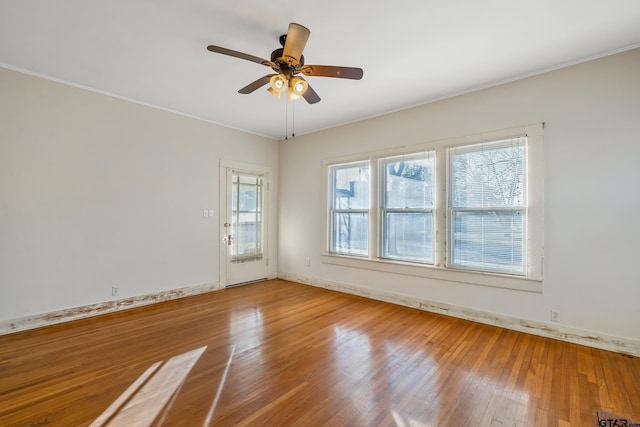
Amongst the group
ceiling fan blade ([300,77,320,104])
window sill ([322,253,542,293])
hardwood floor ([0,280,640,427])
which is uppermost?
ceiling fan blade ([300,77,320,104])

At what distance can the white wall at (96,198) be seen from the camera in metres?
3.19

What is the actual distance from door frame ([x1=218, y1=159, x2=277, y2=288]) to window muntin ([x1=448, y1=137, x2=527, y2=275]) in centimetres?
344

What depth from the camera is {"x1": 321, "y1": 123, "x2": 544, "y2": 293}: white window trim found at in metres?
3.16

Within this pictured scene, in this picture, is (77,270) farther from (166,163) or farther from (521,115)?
(521,115)

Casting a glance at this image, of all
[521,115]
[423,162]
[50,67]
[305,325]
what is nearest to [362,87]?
[423,162]

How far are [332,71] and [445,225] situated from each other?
2.54m

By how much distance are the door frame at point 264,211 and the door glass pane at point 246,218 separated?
0.46ft

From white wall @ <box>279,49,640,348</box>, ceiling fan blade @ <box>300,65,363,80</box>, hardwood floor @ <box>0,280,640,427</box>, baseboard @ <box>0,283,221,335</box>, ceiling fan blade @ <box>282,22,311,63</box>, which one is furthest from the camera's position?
baseboard @ <box>0,283,221,335</box>

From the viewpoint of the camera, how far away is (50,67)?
3137 mm

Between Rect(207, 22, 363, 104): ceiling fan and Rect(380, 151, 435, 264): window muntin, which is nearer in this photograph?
Rect(207, 22, 363, 104): ceiling fan

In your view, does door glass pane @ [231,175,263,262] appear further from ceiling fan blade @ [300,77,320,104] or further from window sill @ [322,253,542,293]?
ceiling fan blade @ [300,77,320,104]

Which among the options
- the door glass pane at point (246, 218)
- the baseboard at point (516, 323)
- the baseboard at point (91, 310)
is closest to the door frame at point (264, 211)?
the door glass pane at point (246, 218)

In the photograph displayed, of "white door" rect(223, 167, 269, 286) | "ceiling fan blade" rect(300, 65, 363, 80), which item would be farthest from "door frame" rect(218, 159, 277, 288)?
"ceiling fan blade" rect(300, 65, 363, 80)

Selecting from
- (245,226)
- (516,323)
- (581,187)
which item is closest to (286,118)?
(245,226)
